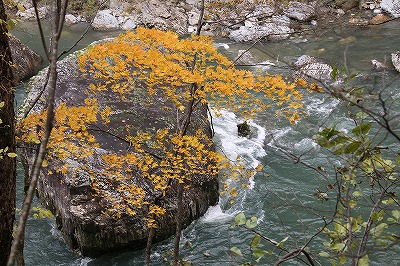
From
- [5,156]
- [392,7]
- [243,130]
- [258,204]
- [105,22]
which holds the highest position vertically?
[105,22]

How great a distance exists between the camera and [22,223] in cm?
175

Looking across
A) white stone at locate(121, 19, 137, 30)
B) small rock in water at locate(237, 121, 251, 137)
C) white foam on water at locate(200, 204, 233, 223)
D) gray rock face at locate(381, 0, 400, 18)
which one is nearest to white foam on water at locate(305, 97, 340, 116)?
small rock in water at locate(237, 121, 251, 137)

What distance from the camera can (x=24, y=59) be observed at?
1294cm

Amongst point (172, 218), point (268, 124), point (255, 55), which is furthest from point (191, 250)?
point (255, 55)

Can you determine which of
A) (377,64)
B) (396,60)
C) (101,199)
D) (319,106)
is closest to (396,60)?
(396,60)

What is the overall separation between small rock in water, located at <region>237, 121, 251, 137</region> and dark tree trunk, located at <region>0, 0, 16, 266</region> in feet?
22.5

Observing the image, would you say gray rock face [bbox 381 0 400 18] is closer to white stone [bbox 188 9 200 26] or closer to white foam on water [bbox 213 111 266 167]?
white stone [bbox 188 9 200 26]

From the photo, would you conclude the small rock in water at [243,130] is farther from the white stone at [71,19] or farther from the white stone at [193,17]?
the white stone at [71,19]

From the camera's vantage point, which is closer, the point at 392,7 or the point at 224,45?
the point at 224,45

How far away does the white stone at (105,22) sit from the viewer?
729 inches

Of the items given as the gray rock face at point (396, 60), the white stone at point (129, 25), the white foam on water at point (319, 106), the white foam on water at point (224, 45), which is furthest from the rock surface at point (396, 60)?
the white stone at point (129, 25)

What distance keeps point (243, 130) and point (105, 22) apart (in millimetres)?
11783

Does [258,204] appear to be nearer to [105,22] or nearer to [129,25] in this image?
[129,25]

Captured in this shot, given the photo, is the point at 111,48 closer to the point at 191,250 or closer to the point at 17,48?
the point at 191,250
